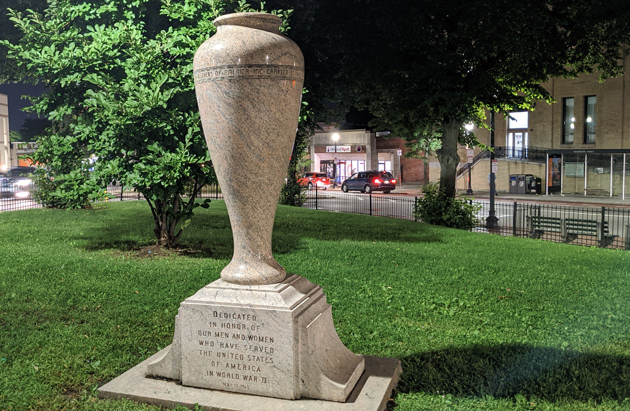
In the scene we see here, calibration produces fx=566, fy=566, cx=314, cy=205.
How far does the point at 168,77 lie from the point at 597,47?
1546 centimetres

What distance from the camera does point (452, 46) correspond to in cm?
1941

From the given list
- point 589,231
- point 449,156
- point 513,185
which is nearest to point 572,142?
point 513,185

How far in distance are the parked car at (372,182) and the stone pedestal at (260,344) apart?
1533 inches

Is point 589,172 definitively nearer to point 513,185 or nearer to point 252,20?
point 513,185

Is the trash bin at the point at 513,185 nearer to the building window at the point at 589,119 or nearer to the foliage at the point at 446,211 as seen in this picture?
the building window at the point at 589,119

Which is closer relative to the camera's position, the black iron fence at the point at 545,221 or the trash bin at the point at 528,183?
the black iron fence at the point at 545,221

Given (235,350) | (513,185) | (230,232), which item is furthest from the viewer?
(513,185)

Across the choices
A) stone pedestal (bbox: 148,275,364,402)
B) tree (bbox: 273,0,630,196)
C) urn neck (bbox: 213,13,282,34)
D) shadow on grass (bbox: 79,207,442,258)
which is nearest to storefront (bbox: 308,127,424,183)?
tree (bbox: 273,0,630,196)

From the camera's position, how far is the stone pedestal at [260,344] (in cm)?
460

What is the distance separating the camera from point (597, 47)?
19531 millimetres

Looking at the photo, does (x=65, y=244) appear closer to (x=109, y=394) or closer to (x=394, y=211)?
(x=109, y=394)

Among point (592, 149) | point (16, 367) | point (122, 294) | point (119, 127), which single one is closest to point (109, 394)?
point (16, 367)

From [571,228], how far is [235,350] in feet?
47.3

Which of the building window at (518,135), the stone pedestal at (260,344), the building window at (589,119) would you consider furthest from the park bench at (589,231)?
the building window at (518,135)
